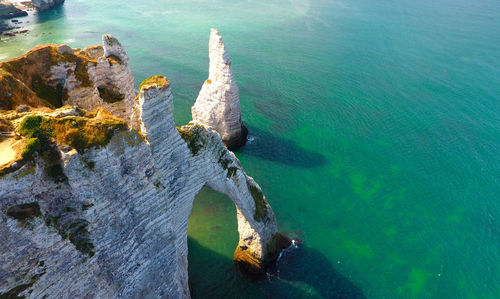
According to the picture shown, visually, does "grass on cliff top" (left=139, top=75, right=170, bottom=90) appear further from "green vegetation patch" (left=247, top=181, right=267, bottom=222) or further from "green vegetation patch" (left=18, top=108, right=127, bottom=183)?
"green vegetation patch" (left=247, top=181, right=267, bottom=222)

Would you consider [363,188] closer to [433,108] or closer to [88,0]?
[433,108]

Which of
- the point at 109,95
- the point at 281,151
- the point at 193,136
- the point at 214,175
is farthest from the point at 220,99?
the point at 193,136

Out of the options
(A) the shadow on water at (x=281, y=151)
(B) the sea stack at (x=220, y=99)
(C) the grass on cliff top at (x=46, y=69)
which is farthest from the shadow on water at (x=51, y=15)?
(C) the grass on cliff top at (x=46, y=69)

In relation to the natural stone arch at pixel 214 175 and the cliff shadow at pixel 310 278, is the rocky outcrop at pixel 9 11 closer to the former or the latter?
the natural stone arch at pixel 214 175

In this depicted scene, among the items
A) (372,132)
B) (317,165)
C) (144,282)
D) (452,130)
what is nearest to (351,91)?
(372,132)

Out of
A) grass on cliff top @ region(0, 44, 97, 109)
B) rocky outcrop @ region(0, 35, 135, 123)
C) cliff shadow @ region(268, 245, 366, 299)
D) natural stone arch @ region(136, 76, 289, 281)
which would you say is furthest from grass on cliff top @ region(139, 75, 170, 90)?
cliff shadow @ region(268, 245, 366, 299)

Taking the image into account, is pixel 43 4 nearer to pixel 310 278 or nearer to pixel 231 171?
pixel 231 171
